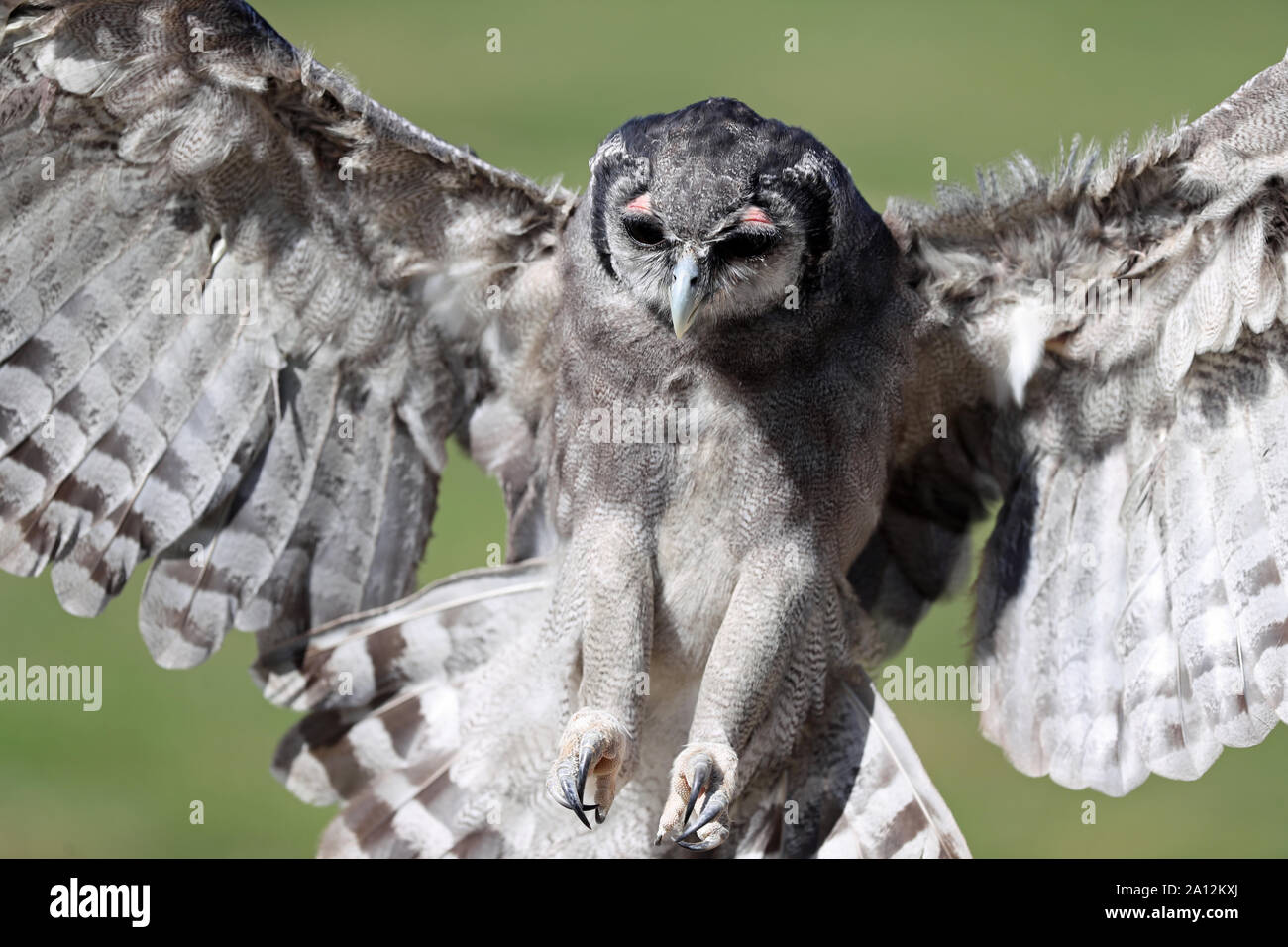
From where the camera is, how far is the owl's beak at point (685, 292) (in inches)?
149

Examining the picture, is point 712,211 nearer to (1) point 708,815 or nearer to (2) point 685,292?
(2) point 685,292

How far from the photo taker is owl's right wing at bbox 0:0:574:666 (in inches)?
161

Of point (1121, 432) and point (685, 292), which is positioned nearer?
point (685, 292)

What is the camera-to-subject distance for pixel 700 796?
4.12 m

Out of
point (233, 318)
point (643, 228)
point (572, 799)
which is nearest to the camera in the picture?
point (643, 228)

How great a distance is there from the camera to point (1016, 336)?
4.32 meters

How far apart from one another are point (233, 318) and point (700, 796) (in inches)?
76.8

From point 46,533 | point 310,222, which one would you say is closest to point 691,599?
point 310,222

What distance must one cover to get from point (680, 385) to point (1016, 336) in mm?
961

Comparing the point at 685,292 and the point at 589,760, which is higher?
the point at 685,292

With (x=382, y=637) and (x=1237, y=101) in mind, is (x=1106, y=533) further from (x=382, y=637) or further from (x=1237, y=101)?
(x=382, y=637)

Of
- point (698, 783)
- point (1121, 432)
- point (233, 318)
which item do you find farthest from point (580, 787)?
point (1121, 432)

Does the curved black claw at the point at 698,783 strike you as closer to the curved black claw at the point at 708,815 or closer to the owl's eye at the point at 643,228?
the curved black claw at the point at 708,815

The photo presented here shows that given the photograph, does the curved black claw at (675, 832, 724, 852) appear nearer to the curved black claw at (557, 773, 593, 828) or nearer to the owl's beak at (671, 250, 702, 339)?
the curved black claw at (557, 773, 593, 828)
